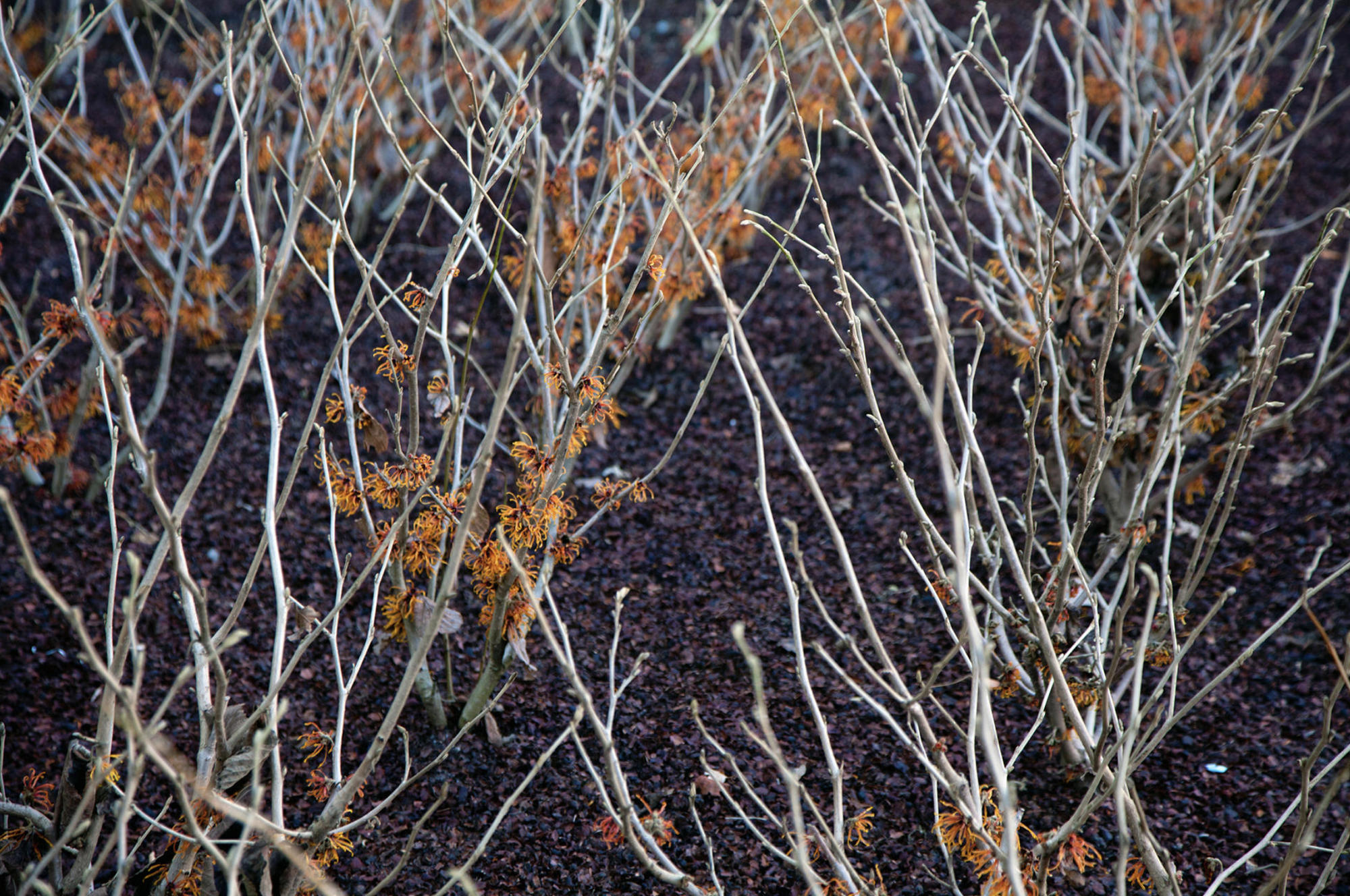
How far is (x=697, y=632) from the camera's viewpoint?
103 inches

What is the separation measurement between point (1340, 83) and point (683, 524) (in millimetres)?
4555

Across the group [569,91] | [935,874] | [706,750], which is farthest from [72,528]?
[569,91]

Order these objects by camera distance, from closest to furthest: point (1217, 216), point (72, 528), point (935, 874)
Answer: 1. point (935, 874)
2. point (72, 528)
3. point (1217, 216)

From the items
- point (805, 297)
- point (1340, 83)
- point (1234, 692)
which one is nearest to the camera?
point (1234, 692)

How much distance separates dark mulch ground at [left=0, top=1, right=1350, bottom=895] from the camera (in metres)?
2.10

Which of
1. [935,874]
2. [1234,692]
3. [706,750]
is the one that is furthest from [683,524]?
[1234,692]

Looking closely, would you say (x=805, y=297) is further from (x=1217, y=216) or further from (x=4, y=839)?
(x=4, y=839)

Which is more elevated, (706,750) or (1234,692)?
(1234,692)

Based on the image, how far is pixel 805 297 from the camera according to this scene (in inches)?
159

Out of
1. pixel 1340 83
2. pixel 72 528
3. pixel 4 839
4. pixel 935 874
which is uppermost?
pixel 1340 83

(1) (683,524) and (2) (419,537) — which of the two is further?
(1) (683,524)

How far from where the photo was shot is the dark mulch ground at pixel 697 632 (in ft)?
6.89

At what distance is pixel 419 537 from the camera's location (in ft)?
6.61

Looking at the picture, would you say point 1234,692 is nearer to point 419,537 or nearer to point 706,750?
point 706,750
